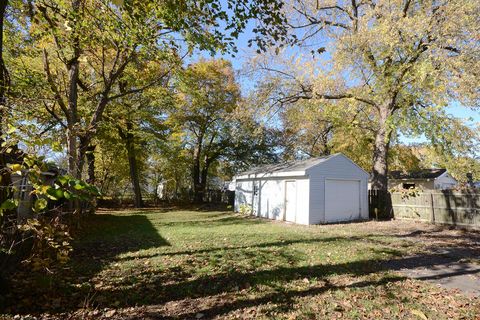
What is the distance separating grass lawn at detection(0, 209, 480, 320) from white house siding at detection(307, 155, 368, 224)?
19.6 feet

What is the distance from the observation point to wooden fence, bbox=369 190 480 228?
1318 centimetres

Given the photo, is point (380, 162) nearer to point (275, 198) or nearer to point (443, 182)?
point (275, 198)

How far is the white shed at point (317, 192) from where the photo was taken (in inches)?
584

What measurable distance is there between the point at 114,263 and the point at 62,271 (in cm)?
110

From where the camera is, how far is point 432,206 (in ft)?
48.3

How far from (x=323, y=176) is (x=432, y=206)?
5.54 metres

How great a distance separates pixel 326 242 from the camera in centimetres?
940

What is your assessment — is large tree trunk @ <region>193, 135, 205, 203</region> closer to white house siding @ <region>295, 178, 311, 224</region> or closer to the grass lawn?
white house siding @ <region>295, 178, 311, 224</region>

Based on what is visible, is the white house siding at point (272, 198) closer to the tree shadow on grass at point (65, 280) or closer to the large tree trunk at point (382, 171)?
the large tree trunk at point (382, 171)

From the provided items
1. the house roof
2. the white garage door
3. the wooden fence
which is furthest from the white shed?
the house roof

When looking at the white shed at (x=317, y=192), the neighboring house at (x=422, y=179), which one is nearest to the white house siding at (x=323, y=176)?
the white shed at (x=317, y=192)

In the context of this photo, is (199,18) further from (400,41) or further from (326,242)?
(400,41)

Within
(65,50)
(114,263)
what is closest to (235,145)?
(65,50)

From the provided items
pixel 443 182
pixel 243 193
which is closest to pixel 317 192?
pixel 243 193
